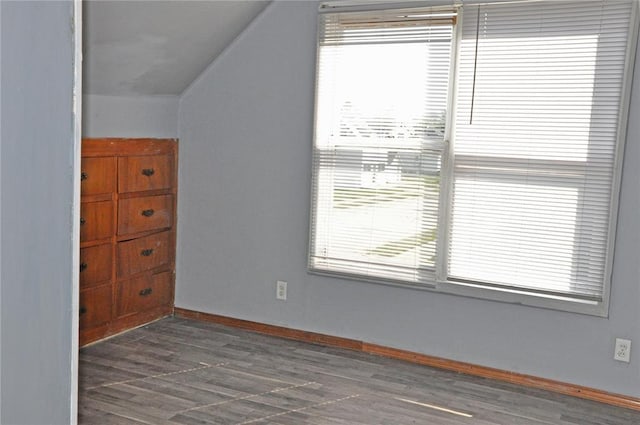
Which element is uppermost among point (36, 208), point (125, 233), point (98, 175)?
point (36, 208)

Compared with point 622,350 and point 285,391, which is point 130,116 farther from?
point 622,350

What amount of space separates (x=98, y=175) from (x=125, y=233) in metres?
0.42

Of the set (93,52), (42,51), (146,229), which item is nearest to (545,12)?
(93,52)

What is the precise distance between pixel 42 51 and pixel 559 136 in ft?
10.1

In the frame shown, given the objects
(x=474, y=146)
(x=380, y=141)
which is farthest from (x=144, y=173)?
(x=474, y=146)

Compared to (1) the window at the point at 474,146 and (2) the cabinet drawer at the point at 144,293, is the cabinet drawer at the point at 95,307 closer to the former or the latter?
(2) the cabinet drawer at the point at 144,293

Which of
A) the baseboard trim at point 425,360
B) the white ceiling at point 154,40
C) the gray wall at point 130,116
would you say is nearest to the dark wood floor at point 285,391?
the baseboard trim at point 425,360

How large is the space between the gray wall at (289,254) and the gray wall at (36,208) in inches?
121

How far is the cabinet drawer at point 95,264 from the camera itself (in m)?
3.55

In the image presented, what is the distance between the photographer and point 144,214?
3973 mm

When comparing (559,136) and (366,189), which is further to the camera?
(366,189)

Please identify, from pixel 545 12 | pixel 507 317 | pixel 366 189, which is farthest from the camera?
pixel 366 189

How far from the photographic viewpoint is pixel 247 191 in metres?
4.03

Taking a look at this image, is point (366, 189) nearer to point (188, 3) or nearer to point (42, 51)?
point (188, 3)
